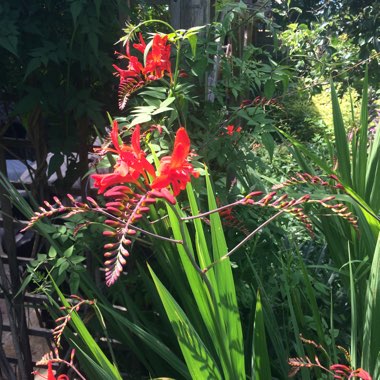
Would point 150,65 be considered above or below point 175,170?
above

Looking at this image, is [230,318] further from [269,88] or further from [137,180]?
[269,88]

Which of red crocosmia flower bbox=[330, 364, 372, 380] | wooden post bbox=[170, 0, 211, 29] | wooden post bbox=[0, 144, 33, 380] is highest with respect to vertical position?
wooden post bbox=[170, 0, 211, 29]

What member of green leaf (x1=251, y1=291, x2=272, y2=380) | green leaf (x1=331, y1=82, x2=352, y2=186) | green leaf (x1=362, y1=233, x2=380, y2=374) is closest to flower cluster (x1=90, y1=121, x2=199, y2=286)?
green leaf (x1=251, y1=291, x2=272, y2=380)

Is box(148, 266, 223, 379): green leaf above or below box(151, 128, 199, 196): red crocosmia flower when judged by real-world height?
below

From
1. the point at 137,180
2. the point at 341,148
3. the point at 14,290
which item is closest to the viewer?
the point at 137,180

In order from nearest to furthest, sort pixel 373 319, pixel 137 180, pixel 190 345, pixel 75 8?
1. pixel 137 180
2. pixel 190 345
3. pixel 373 319
4. pixel 75 8

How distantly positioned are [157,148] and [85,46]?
0.39m

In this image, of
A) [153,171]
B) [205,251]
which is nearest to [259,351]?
[205,251]

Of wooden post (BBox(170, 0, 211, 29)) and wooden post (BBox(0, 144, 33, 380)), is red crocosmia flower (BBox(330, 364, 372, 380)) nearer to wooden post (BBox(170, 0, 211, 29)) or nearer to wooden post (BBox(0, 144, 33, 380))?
wooden post (BBox(170, 0, 211, 29))

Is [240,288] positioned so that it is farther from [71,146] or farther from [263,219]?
[71,146]

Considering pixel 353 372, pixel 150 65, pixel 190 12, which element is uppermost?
pixel 190 12

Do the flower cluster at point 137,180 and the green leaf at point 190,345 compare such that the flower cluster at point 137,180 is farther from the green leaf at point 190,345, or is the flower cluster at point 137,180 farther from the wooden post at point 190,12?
the wooden post at point 190,12

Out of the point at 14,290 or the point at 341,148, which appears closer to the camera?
the point at 341,148

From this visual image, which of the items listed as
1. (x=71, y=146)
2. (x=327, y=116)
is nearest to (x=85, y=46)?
(x=71, y=146)
